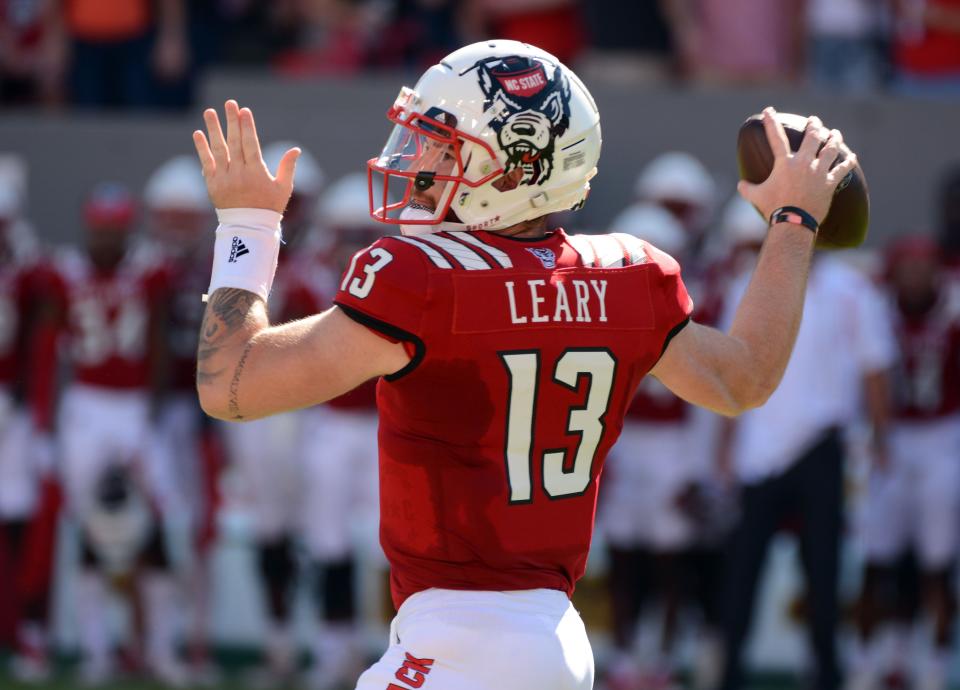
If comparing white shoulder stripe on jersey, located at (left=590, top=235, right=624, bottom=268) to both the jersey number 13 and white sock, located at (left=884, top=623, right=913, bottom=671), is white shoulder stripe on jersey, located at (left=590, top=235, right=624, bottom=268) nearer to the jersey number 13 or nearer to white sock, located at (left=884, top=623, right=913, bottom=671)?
the jersey number 13

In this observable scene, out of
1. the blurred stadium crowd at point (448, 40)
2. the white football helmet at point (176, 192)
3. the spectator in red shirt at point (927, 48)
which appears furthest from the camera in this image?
the blurred stadium crowd at point (448, 40)

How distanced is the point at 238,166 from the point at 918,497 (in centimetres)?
523

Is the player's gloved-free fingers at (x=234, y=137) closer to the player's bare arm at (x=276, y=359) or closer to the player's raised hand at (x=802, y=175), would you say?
the player's bare arm at (x=276, y=359)

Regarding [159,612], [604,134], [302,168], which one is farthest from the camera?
[604,134]

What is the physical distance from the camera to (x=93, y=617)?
7.66 meters

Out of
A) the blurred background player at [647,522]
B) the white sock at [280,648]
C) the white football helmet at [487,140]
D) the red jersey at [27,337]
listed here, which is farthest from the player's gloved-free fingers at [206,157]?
the red jersey at [27,337]

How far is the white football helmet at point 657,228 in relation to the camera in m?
7.83

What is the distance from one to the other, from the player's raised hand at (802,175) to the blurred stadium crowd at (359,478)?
375 centimetres

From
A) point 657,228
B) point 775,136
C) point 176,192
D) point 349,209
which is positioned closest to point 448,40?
point 349,209

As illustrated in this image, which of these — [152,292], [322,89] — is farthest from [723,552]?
[322,89]

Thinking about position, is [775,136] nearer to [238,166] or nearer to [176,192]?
[238,166]

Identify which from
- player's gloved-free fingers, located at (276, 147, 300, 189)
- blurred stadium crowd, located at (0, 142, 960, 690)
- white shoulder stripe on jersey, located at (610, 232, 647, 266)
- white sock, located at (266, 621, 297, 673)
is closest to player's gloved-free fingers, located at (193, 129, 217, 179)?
player's gloved-free fingers, located at (276, 147, 300, 189)

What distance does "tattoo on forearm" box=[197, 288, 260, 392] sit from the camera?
105 inches

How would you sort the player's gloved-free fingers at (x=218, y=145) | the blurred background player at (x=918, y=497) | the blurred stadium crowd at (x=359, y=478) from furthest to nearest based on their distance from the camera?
the blurred background player at (x=918, y=497), the blurred stadium crowd at (x=359, y=478), the player's gloved-free fingers at (x=218, y=145)
